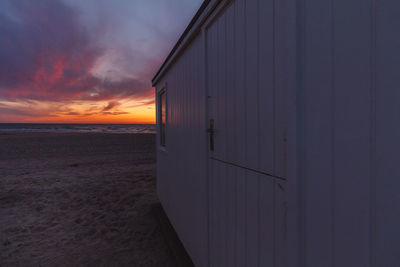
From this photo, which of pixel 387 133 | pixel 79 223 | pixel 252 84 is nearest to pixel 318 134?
pixel 387 133

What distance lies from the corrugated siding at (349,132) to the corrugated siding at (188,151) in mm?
1483

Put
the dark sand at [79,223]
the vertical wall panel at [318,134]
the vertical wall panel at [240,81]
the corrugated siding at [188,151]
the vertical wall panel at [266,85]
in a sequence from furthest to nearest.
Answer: the dark sand at [79,223]
the corrugated siding at [188,151]
the vertical wall panel at [240,81]
the vertical wall panel at [266,85]
the vertical wall panel at [318,134]

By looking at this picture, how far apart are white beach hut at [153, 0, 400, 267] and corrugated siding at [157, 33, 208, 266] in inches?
10.1

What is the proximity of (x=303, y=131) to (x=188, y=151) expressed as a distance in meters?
2.21

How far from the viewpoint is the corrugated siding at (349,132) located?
2.52 ft

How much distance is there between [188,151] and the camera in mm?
3146

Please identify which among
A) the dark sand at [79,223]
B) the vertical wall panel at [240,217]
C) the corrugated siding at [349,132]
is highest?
the corrugated siding at [349,132]

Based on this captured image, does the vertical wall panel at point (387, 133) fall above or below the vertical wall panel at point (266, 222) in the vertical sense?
above

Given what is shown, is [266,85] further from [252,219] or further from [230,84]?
[252,219]

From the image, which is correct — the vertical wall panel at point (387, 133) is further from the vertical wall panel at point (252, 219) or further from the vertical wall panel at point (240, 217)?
the vertical wall panel at point (240, 217)

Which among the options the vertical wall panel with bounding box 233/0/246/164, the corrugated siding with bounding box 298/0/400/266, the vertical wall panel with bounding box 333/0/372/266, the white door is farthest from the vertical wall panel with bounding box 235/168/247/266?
the vertical wall panel with bounding box 333/0/372/266

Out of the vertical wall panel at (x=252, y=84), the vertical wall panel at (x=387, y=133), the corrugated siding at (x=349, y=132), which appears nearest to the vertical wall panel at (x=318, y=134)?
the corrugated siding at (x=349, y=132)

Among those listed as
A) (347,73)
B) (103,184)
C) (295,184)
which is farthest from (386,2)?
(103,184)

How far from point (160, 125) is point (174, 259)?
10.6 ft
